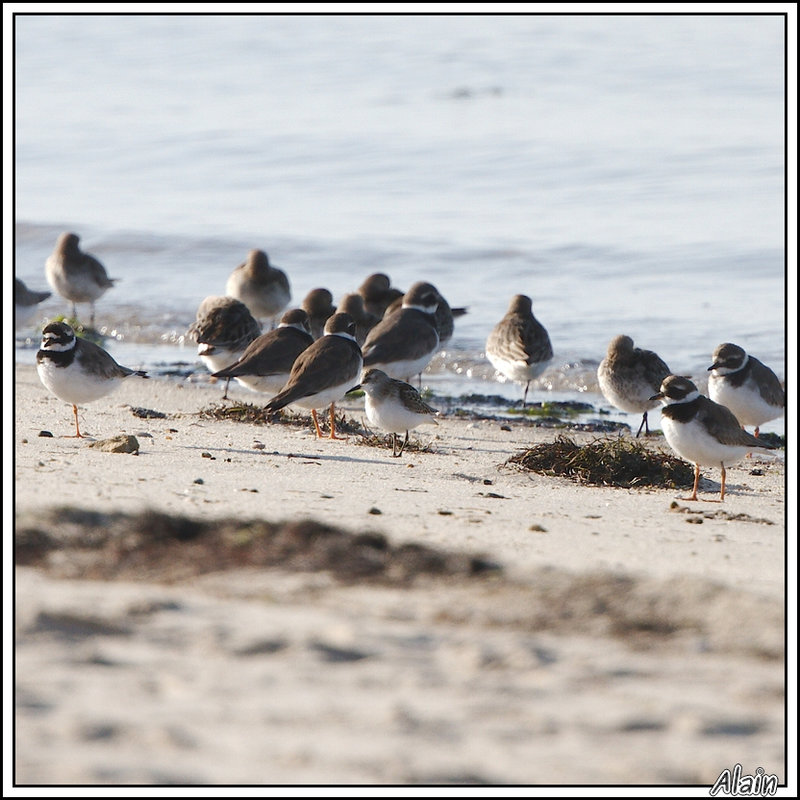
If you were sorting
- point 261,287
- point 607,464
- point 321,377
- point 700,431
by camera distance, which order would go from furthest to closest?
1. point 261,287
2. point 321,377
3. point 607,464
4. point 700,431

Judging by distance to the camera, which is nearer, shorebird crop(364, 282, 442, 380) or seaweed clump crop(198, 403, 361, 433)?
seaweed clump crop(198, 403, 361, 433)

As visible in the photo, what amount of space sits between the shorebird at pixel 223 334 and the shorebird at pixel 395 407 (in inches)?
107

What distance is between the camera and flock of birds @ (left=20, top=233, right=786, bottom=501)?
825 cm

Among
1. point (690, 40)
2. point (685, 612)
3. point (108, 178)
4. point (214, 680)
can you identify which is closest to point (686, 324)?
point (685, 612)

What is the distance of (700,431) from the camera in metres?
7.95

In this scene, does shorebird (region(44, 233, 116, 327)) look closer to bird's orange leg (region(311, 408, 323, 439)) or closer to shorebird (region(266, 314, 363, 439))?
shorebird (region(266, 314, 363, 439))

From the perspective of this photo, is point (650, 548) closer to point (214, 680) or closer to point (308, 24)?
point (214, 680)

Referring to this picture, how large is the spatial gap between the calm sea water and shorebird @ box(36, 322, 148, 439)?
4.07 meters

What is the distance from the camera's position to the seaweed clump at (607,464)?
8.02 metres

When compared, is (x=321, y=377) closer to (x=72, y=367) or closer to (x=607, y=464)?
(x=72, y=367)


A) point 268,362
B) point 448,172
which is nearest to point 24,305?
point 268,362

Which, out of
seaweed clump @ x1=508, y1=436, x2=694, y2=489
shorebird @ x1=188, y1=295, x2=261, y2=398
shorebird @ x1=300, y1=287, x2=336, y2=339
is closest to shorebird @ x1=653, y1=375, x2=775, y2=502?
seaweed clump @ x1=508, y1=436, x2=694, y2=489

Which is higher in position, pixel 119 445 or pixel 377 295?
pixel 377 295

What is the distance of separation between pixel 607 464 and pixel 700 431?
637mm
